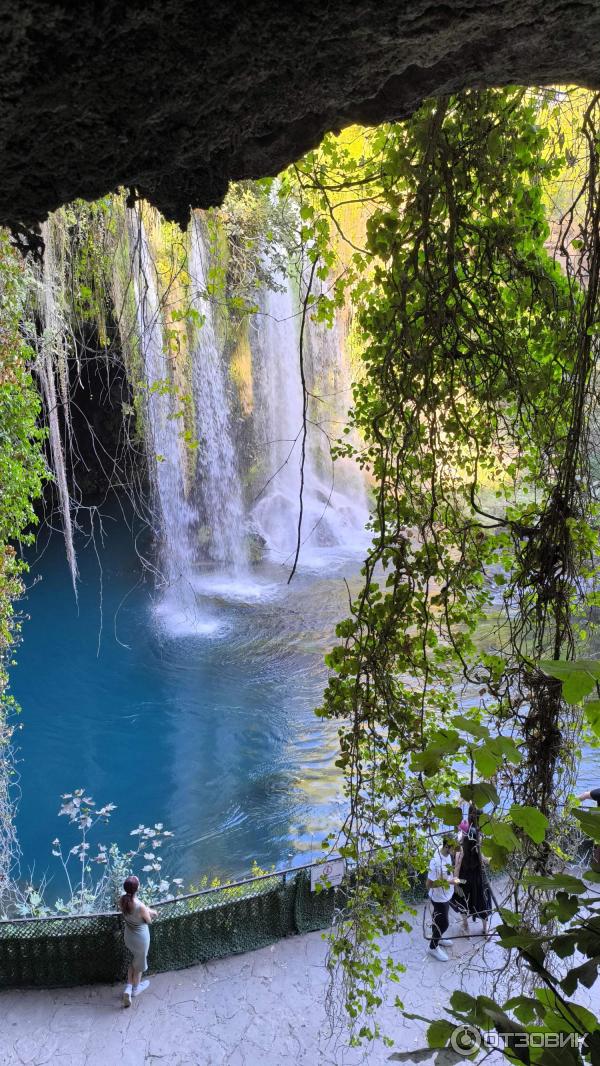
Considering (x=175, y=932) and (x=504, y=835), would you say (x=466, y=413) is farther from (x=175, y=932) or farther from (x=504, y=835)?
(x=175, y=932)

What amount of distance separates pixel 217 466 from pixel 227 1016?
36.0ft

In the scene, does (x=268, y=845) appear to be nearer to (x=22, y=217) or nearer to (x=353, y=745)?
(x=353, y=745)

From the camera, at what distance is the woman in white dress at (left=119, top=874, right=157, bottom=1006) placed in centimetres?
520

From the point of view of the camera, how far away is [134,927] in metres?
5.21

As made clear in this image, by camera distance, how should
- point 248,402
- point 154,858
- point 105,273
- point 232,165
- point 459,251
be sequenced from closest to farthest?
point 232,165
point 459,251
point 154,858
point 105,273
point 248,402

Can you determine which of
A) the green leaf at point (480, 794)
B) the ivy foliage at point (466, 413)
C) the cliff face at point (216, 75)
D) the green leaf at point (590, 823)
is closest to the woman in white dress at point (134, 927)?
the ivy foliage at point (466, 413)

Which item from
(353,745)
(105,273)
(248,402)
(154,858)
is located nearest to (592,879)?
(353,745)

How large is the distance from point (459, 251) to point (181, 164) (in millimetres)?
1460

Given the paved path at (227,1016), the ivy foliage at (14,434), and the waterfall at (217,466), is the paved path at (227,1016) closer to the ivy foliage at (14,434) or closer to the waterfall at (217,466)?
the ivy foliage at (14,434)

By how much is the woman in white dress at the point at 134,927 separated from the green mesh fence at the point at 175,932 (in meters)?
0.22

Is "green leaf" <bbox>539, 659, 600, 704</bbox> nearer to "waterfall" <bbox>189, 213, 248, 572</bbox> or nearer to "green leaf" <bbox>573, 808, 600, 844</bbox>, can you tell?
"green leaf" <bbox>573, 808, 600, 844</bbox>

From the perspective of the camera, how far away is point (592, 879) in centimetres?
116

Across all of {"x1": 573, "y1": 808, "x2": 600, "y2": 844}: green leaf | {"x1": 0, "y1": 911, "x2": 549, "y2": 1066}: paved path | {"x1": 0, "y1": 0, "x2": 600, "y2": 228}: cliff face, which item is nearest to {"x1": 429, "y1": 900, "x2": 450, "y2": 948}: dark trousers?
{"x1": 0, "y1": 911, "x2": 549, "y2": 1066}: paved path

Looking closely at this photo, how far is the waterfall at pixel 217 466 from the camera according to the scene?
13594 mm
